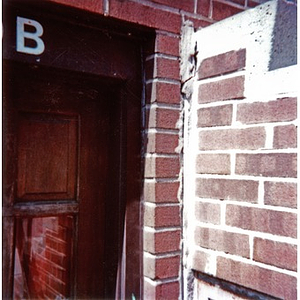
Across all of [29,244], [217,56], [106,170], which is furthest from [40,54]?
[29,244]

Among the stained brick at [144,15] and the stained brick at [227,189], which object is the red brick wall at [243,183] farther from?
the stained brick at [144,15]

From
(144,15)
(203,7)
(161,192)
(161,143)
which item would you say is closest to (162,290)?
(161,192)

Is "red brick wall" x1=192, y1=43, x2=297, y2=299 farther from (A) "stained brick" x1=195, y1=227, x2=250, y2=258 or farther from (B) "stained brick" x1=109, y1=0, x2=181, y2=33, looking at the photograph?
(B) "stained brick" x1=109, y1=0, x2=181, y2=33

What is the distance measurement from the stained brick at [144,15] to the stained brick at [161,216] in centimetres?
76

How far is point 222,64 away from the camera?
4.91 feet

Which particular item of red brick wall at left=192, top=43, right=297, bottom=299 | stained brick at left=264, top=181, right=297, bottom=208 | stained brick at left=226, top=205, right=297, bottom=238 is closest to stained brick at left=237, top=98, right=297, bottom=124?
red brick wall at left=192, top=43, right=297, bottom=299

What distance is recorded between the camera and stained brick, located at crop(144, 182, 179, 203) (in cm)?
154

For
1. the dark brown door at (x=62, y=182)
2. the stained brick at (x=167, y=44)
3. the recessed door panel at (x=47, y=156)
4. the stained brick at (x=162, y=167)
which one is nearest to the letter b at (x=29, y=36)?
the dark brown door at (x=62, y=182)

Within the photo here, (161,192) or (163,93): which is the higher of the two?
(163,93)

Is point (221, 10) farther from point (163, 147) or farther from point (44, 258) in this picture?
point (44, 258)

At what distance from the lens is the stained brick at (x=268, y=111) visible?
1.25 m

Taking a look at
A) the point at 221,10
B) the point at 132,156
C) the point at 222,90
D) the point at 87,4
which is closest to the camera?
the point at 87,4

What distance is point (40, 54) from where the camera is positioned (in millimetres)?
1367

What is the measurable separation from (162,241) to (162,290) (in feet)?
0.67
